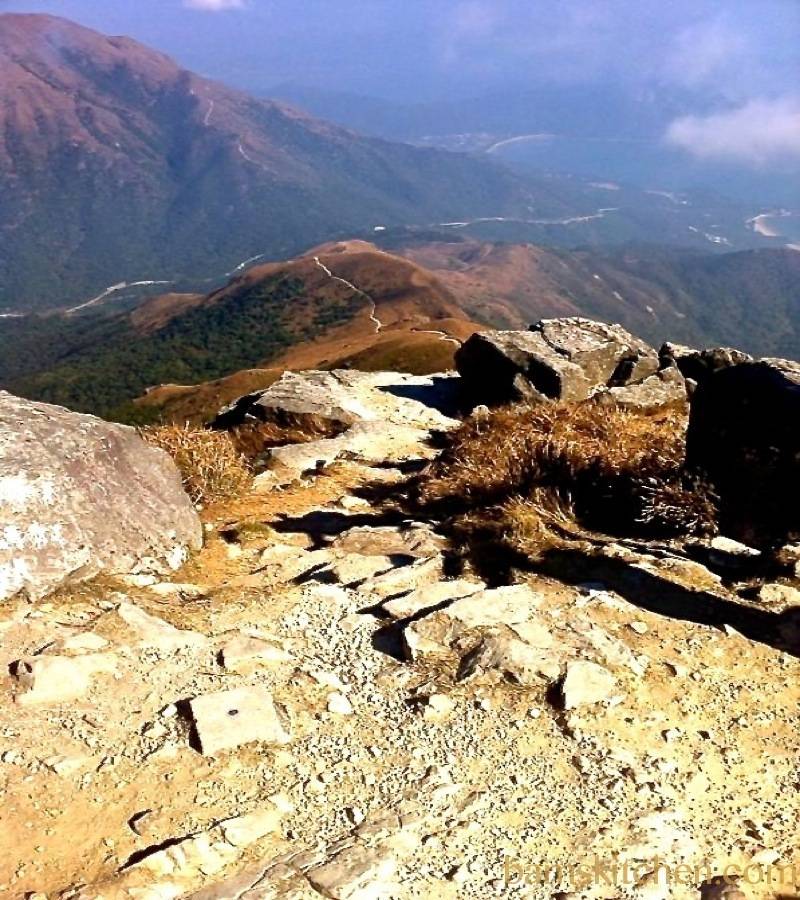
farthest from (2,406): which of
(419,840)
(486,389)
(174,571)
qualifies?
(486,389)

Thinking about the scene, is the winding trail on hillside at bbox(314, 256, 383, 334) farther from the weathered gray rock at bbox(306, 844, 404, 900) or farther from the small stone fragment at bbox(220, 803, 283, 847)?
the weathered gray rock at bbox(306, 844, 404, 900)

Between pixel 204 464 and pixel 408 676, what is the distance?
5.20 meters

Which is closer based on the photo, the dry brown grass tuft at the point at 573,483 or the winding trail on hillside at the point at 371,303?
Result: the dry brown grass tuft at the point at 573,483

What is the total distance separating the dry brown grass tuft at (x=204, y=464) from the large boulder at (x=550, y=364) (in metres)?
11.1

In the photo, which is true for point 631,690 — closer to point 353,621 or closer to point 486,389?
point 353,621

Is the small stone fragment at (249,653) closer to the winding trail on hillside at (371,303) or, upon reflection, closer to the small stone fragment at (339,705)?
the small stone fragment at (339,705)

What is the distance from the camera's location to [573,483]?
10.0 m

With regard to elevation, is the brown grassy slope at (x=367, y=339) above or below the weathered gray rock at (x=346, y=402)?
below

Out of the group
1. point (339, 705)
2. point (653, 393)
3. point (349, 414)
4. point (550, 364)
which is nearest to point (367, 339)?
point (550, 364)

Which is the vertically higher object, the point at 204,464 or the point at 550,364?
the point at 550,364

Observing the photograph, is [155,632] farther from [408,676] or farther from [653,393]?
[653,393]

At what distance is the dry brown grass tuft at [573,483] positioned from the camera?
882 centimetres

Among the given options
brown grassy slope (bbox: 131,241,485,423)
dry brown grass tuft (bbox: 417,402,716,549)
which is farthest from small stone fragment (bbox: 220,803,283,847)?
brown grassy slope (bbox: 131,241,485,423)

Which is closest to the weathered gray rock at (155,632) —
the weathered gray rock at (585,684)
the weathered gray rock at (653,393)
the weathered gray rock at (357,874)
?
the weathered gray rock at (357,874)
